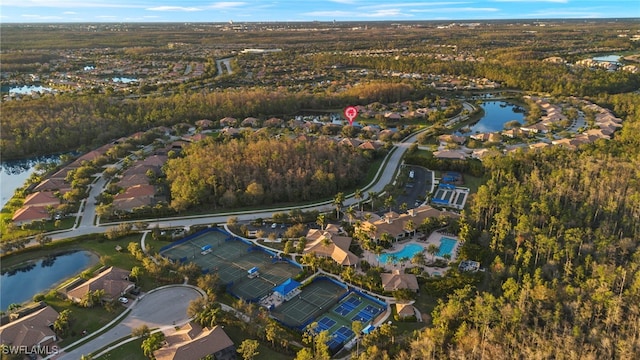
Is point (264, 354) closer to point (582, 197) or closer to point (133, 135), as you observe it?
point (582, 197)

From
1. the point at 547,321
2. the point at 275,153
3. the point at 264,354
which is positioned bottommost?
Answer: the point at 264,354

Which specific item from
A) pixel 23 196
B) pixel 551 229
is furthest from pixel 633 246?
pixel 23 196

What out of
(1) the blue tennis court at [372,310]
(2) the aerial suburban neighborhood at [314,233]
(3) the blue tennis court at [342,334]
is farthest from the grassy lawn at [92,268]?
(1) the blue tennis court at [372,310]

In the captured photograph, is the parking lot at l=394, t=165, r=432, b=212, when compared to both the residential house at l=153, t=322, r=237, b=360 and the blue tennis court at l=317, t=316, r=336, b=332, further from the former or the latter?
the residential house at l=153, t=322, r=237, b=360

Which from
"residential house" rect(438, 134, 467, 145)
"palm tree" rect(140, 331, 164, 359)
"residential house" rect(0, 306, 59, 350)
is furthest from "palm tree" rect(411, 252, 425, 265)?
"residential house" rect(438, 134, 467, 145)

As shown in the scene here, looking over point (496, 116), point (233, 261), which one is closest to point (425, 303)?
point (233, 261)
